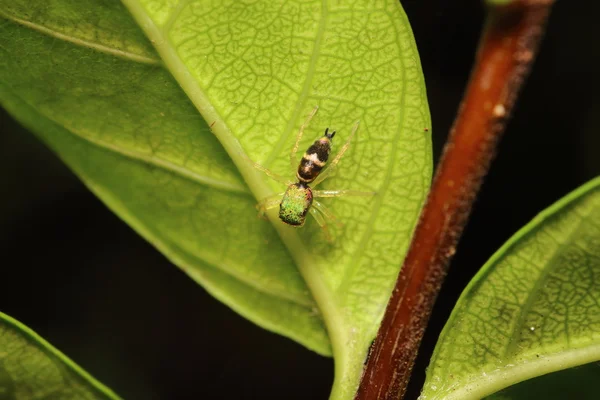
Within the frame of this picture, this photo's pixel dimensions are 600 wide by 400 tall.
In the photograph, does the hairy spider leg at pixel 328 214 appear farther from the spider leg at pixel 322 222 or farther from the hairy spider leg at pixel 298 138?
the hairy spider leg at pixel 298 138

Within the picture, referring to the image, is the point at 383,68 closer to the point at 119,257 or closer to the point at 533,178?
the point at 533,178

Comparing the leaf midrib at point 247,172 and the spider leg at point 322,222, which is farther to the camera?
the spider leg at point 322,222

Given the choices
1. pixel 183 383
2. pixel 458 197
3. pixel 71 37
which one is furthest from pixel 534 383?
pixel 183 383

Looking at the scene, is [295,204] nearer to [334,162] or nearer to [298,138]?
[334,162]

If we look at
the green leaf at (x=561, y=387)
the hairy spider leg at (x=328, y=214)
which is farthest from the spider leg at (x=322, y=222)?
the green leaf at (x=561, y=387)

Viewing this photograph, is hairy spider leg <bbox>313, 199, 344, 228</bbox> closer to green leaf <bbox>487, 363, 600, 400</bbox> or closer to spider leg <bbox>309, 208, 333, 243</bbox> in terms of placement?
spider leg <bbox>309, 208, 333, 243</bbox>
